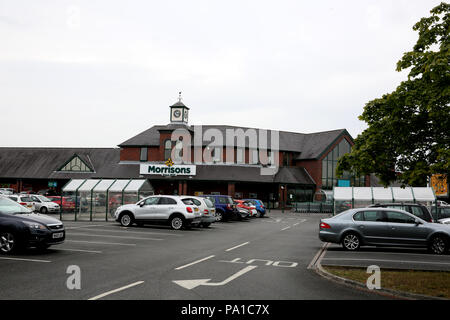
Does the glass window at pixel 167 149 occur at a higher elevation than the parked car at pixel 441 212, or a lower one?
higher

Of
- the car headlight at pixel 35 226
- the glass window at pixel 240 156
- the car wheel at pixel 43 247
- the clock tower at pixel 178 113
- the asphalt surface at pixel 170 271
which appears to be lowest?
the asphalt surface at pixel 170 271

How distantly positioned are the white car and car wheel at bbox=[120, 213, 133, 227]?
49.0 feet

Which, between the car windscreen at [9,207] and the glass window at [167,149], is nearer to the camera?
the car windscreen at [9,207]

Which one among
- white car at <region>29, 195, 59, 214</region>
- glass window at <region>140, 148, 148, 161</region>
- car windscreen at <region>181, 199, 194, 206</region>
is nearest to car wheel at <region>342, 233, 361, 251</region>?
car windscreen at <region>181, 199, 194, 206</region>

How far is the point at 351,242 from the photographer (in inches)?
571

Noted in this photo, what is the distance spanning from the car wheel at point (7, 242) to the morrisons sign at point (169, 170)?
1465 inches

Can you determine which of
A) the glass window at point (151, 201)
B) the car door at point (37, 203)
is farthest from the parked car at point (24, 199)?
the glass window at point (151, 201)

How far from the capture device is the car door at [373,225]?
14.2 m

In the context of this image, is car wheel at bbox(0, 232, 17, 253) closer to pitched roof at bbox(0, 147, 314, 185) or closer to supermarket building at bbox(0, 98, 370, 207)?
supermarket building at bbox(0, 98, 370, 207)

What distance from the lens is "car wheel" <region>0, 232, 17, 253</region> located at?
11.5 meters

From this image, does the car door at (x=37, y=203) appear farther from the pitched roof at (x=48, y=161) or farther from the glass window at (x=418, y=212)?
the glass window at (x=418, y=212)

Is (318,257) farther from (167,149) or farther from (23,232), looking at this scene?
(167,149)

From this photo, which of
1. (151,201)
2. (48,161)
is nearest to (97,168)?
(48,161)
